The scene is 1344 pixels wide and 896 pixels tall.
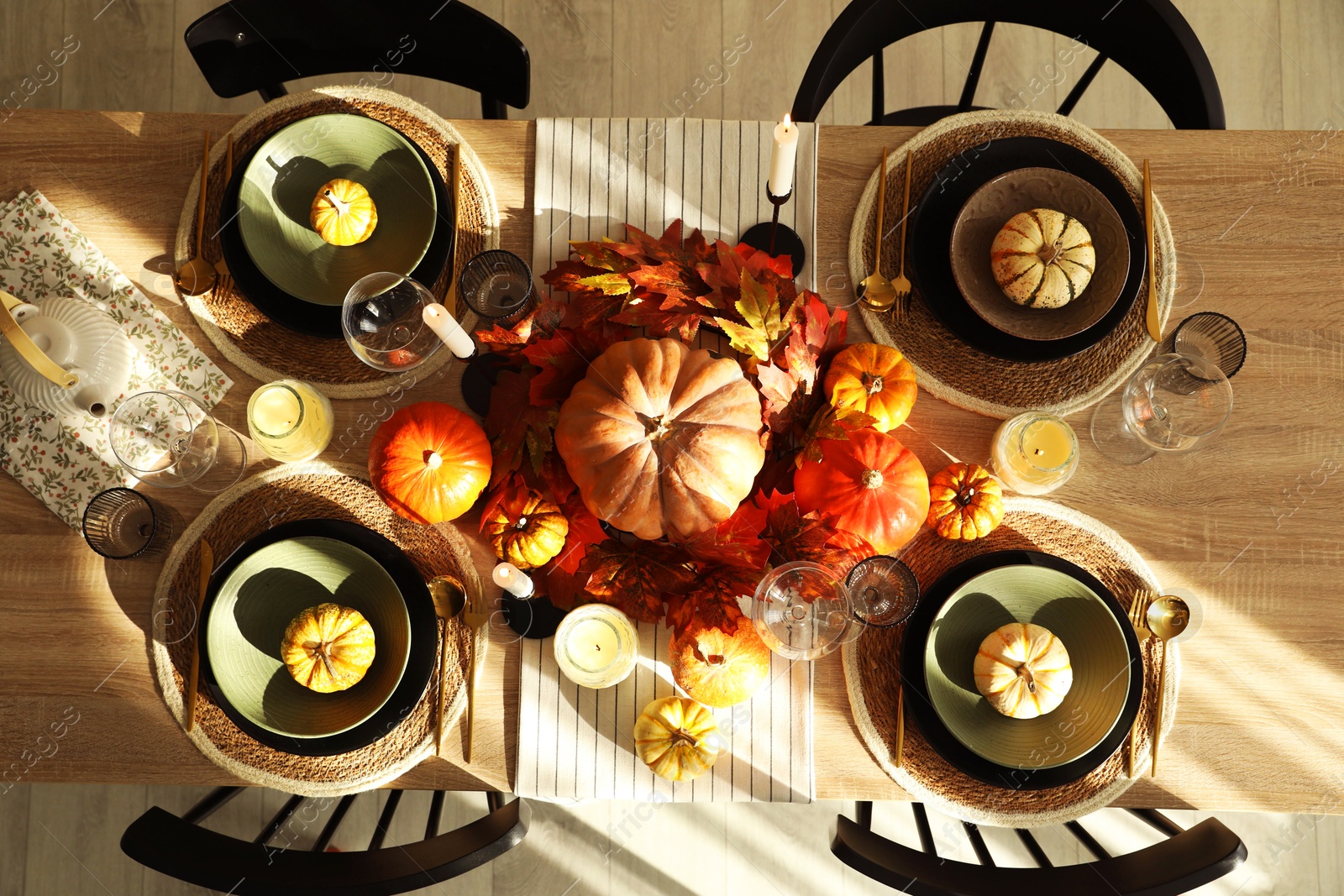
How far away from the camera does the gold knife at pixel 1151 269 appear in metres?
1.46

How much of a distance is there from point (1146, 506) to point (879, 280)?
0.60 meters

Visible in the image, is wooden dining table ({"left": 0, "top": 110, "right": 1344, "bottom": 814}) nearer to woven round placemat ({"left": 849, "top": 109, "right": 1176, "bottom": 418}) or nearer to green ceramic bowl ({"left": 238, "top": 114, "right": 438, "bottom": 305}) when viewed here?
woven round placemat ({"left": 849, "top": 109, "right": 1176, "bottom": 418})

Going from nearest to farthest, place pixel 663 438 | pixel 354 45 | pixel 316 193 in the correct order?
pixel 663 438 → pixel 316 193 → pixel 354 45

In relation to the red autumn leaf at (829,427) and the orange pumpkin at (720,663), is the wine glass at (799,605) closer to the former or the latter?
the orange pumpkin at (720,663)

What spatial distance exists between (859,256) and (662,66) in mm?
1545

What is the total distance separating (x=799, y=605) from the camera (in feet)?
3.98

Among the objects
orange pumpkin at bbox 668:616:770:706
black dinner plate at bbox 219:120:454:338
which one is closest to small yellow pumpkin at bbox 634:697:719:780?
orange pumpkin at bbox 668:616:770:706

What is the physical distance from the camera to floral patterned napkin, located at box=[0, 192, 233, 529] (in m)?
1.43

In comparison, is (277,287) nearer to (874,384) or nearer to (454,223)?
(454,223)

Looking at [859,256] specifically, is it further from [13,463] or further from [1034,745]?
[13,463]

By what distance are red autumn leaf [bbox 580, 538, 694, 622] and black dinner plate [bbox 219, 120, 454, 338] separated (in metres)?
0.57

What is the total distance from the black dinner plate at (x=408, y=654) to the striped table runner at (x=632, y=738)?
0.17 m

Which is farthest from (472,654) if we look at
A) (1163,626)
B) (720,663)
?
(1163,626)

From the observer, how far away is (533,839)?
2.38m
